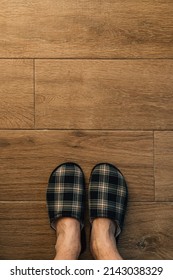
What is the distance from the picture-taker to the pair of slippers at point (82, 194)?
132 cm

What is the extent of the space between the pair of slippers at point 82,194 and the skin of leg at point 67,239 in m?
0.02

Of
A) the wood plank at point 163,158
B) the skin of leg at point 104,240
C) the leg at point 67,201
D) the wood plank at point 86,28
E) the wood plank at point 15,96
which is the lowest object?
the skin of leg at point 104,240

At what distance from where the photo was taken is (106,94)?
1327 mm

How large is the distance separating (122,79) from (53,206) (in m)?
0.43

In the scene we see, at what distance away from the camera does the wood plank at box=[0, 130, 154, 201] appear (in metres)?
1.32

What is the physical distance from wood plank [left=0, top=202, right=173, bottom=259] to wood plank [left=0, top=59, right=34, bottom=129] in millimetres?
249

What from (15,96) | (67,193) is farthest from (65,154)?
(15,96)

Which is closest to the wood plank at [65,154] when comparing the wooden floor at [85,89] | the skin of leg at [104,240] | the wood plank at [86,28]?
the wooden floor at [85,89]

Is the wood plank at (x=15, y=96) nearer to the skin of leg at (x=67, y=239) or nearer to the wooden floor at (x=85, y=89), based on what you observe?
the wooden floor at (x=85, y=89)

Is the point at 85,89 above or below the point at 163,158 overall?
above

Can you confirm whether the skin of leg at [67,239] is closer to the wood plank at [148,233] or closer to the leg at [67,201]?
the leg at [67,201]

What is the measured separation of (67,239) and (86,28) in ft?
2.07

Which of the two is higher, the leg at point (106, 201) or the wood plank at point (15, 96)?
the wood plank at point (15, 96)

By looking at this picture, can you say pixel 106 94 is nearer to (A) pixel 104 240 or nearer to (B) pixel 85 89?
(B) pixel 85 89
